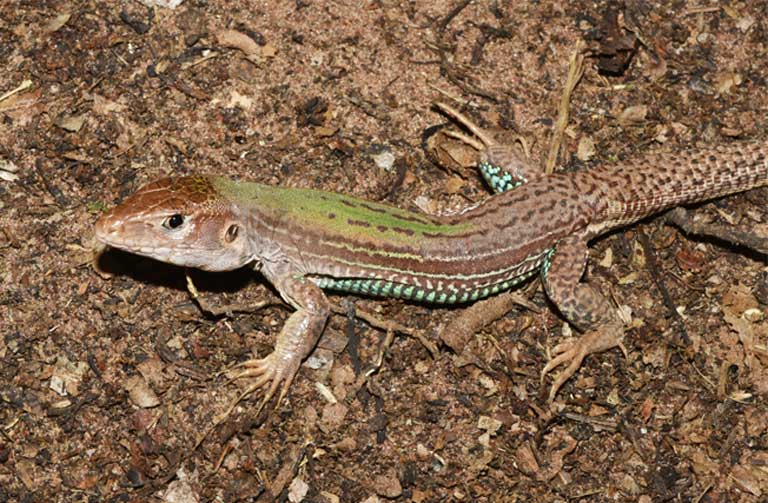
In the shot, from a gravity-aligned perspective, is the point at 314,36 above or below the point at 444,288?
above

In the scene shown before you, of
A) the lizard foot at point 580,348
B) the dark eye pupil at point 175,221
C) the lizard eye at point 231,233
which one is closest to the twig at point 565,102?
the lizard foot at point 580,348

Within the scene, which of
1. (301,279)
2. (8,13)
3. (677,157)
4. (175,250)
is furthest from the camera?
(8,13)

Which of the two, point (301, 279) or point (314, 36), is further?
point (314, 36)

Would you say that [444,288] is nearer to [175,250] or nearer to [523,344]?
[523,344]

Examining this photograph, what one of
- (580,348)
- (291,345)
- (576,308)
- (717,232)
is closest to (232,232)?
(291,345)

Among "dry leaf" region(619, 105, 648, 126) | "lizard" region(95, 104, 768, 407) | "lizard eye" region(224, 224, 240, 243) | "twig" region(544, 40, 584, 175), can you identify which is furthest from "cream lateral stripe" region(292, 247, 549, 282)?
"dry leaf" region(619, 105, 648, 126)

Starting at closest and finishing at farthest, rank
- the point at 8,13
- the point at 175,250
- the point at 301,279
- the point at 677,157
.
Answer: the point at 175,250 → the point at 301,279 → the point at 677,157 → the point at 8,13

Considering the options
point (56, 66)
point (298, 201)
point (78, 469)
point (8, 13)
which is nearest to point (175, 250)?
point (298, 201)

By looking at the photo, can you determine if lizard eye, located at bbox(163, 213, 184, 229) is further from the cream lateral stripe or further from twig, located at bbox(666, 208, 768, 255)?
twig, located at bbox(666, 208, 768, 255)
